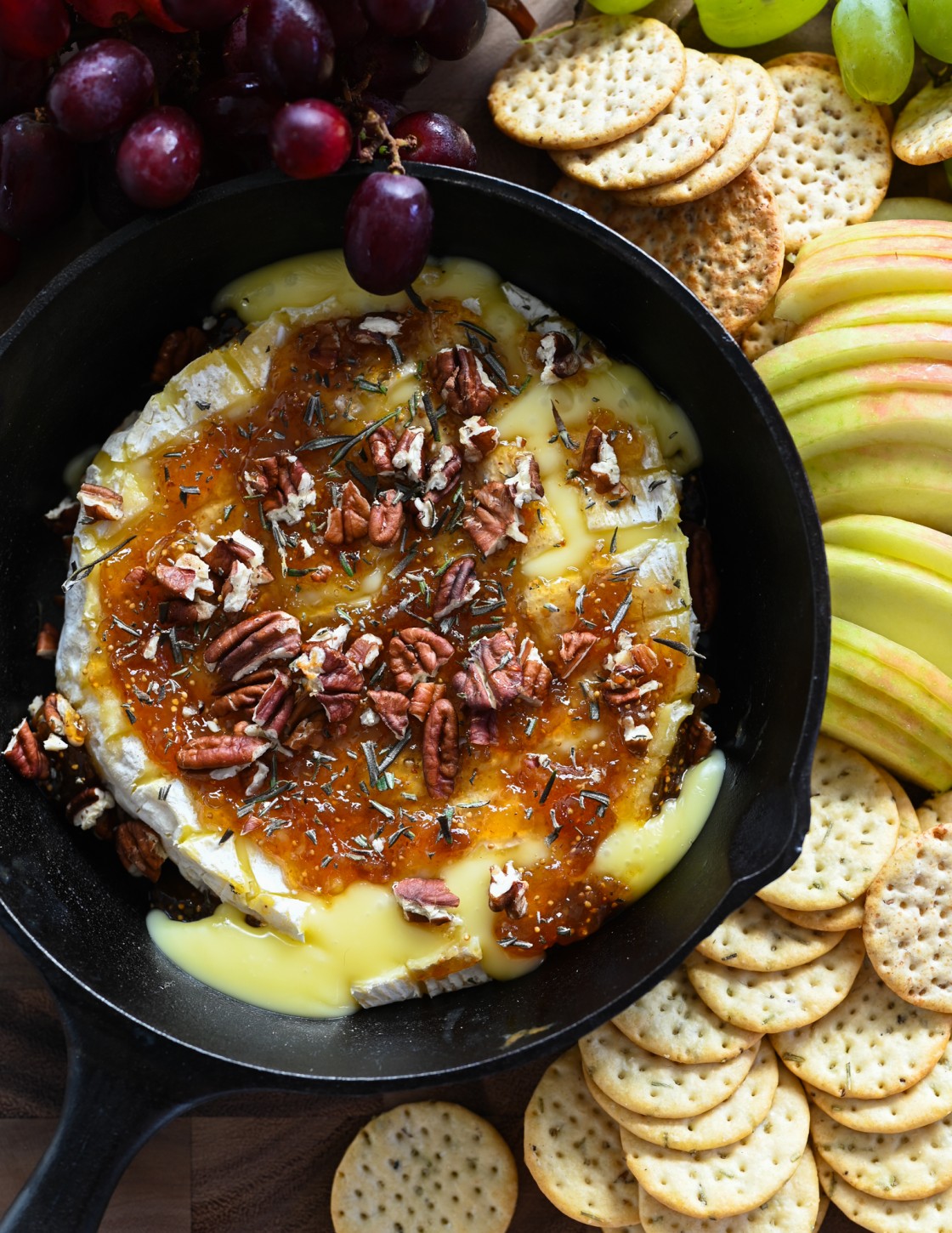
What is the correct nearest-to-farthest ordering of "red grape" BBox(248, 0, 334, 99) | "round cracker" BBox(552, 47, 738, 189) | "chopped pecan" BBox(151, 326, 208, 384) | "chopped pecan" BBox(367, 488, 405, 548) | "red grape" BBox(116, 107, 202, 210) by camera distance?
"red grape" BBox(248, 0, 334, 99) → "red grape" BBox(116, 107, 202, 210) → "chopped pecan" BBox(367, 488, 405, 548) → "round cracker" BBox(552, 47, 738, 189) → "chopped pecan" BBox(151, 326, 208, 384)

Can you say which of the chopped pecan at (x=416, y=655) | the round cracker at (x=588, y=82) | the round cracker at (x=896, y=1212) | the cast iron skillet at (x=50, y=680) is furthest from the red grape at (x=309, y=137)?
the round cracker at (x=896, y=1212)

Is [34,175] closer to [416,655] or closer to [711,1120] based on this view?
[416,655]

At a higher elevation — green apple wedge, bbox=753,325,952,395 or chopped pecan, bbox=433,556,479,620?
green apple wedge, bbox=753,325,952,395

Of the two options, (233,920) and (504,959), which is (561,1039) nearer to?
(504,959)

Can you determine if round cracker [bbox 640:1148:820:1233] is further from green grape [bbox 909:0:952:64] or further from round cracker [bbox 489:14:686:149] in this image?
green grape [bbox 909:0:952:64]

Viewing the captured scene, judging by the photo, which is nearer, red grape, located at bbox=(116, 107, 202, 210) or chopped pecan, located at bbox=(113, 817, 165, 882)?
red grape, located at bbox=(116, 107, 202, 210)

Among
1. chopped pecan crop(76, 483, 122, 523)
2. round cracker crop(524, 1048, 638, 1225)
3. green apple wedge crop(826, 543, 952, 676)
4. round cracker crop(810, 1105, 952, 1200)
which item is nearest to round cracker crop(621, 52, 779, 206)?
green apple wedge crop(826, 543, 952, 676)
